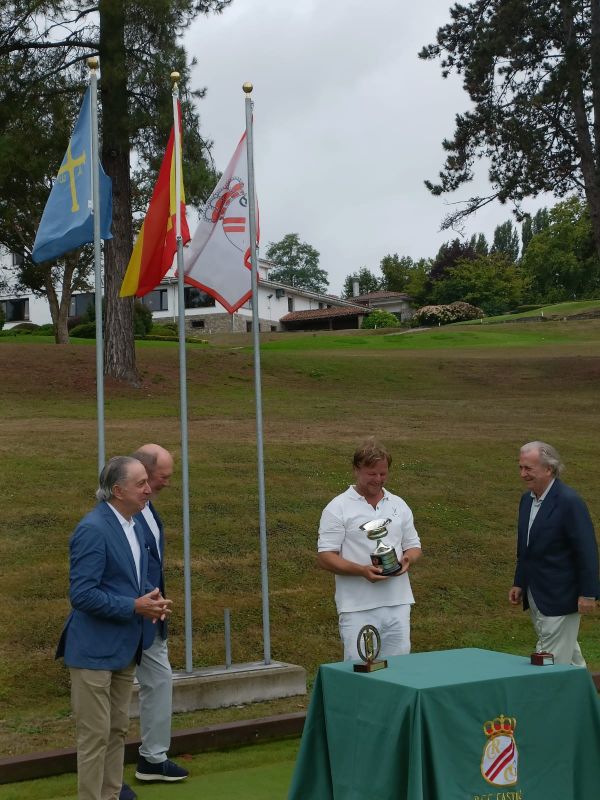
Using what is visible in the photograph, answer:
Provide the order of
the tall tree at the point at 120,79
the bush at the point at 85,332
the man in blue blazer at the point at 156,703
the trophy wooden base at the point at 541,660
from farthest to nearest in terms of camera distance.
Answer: the bush at the point at 85,332, the tall tree at the point at 120,79, the man in blue blazer at the point at 156,703, the trophy wooden base at the point at 541,660

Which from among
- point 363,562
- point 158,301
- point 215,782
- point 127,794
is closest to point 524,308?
point 158,301

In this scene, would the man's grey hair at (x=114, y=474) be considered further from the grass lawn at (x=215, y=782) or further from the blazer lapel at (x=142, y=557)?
the grass lawn at (x=215, y=782)

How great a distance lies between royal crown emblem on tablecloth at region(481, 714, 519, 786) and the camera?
5.04 m

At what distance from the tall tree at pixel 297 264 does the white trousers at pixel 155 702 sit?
376 ft

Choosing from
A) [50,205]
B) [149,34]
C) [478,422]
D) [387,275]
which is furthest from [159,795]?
[387,275]

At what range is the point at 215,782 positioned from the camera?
6.71 m

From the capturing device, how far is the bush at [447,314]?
6781cm

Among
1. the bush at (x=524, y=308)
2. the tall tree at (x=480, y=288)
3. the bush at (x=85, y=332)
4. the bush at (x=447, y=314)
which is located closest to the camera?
the bush at (x=85, y=332)

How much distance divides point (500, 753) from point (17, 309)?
77.3 meters

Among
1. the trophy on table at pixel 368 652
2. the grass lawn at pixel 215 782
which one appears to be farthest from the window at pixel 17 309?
the trophy on table at pixel 368 652

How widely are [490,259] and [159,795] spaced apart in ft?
263

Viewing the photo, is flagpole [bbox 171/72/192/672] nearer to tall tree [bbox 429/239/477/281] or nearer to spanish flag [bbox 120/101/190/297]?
spanish flag [bbox 120/101/190/297]

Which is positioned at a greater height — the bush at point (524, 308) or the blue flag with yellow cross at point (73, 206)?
the bush at point (524, 308)

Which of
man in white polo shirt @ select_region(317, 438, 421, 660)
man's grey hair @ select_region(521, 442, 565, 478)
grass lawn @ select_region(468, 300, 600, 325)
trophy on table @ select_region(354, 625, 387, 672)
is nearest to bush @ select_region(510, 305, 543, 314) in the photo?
grass lawn @ select_region(468, 300, 600, 325)
